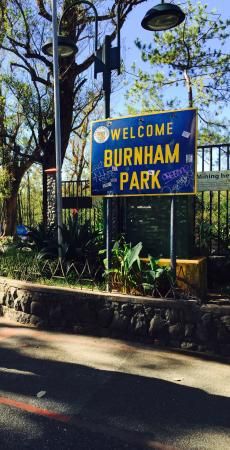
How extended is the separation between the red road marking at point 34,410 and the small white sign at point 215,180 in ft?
16.1

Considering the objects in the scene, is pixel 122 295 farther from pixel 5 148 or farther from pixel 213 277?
pixel 5 148

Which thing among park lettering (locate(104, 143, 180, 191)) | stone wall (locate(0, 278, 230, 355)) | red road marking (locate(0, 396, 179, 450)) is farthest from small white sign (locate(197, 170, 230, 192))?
red road marking (locate(0, 396, 179, 450))

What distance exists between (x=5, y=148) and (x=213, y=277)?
1207cm

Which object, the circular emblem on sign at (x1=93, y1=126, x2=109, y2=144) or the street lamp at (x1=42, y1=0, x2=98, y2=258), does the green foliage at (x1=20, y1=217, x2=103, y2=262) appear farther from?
the circular emblem on sign at (x1=93, y1=126, x2=109, y2=144)

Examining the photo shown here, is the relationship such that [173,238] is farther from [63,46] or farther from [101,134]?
[63,46]

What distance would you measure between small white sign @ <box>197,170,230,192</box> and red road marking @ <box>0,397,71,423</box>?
4.89 m

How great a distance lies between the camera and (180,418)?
11.6 ft

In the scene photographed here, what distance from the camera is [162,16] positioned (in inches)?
269

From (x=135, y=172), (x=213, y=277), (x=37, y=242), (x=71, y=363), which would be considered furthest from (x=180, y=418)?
(x=37, y=242)

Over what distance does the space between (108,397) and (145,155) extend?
3.30m

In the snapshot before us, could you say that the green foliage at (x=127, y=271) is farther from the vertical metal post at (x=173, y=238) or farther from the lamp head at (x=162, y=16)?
the lamp head at (x=162, y=16)

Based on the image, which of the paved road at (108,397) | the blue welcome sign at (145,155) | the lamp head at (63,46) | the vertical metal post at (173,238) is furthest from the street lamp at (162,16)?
the paved road at (108,397)

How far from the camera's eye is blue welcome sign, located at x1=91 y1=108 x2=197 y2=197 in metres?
5.60

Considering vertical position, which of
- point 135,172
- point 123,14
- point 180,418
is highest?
point 123,14
